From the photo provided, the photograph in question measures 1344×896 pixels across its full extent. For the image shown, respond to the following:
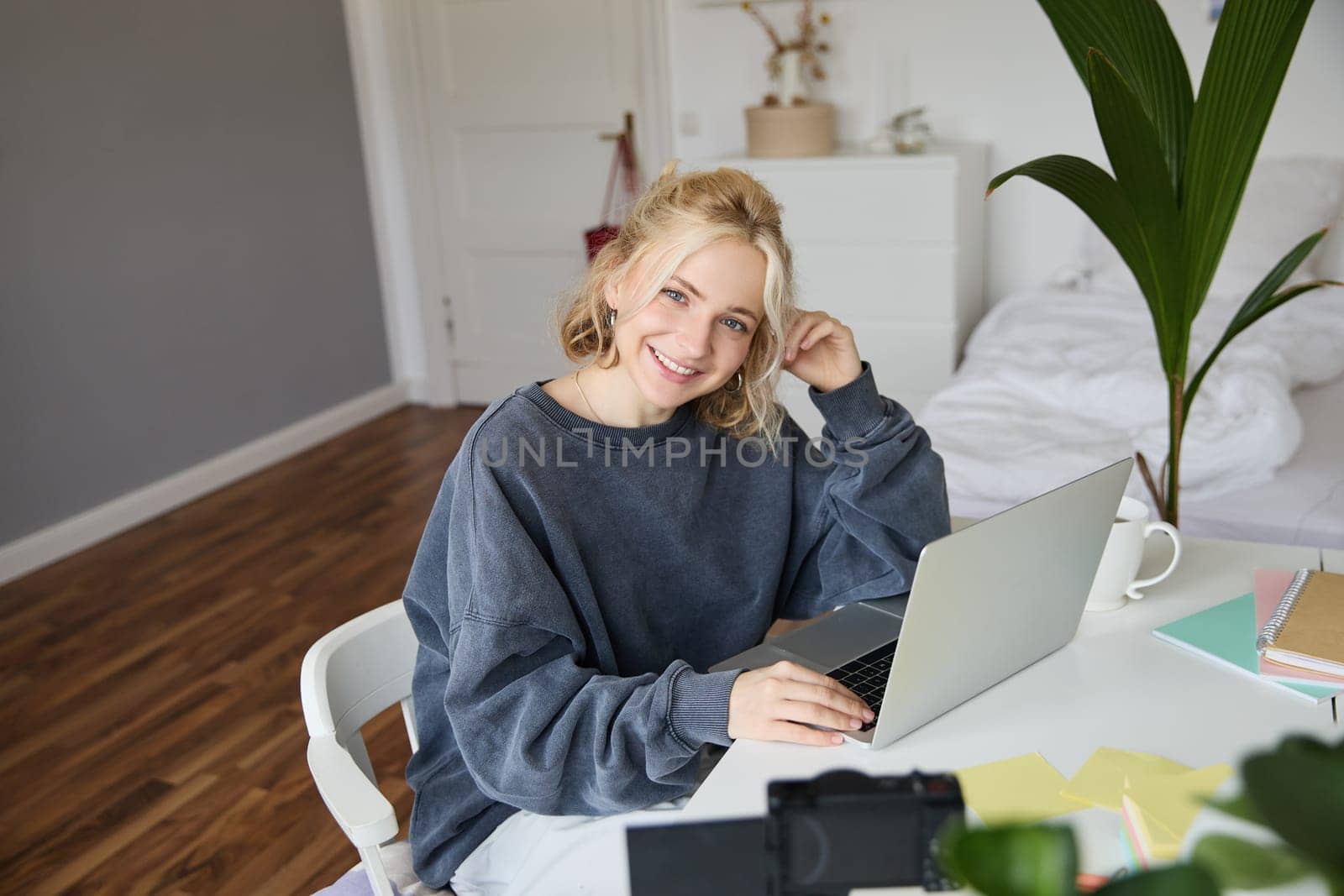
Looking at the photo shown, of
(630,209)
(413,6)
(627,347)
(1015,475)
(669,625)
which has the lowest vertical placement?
(1015,475)

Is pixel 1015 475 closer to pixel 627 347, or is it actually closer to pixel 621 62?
pixel 627 347

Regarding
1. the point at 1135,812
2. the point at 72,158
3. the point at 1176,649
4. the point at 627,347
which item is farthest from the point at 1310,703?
the point at 72,158

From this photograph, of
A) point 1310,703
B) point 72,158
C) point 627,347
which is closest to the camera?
point 1310,703

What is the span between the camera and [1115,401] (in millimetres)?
2553

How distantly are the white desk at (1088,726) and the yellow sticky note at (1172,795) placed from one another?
0.03 metres

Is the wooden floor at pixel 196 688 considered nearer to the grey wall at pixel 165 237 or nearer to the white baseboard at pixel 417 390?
the grey wall at pixel 165 237

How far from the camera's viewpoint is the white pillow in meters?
3.33

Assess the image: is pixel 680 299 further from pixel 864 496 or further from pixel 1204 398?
pixel 1204 398

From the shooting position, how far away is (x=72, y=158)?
348cm

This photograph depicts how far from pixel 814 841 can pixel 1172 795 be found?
1.62ft

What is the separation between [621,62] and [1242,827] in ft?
12.8

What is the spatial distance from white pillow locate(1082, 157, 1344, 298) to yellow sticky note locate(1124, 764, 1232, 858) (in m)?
2.63

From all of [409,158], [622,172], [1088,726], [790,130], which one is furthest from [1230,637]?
[409,158]

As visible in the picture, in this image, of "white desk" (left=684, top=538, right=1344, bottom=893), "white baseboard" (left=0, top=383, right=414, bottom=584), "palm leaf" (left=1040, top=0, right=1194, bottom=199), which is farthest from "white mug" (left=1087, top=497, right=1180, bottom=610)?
"white baseboard" (left=0, top=383, right=414, bottom=584)
